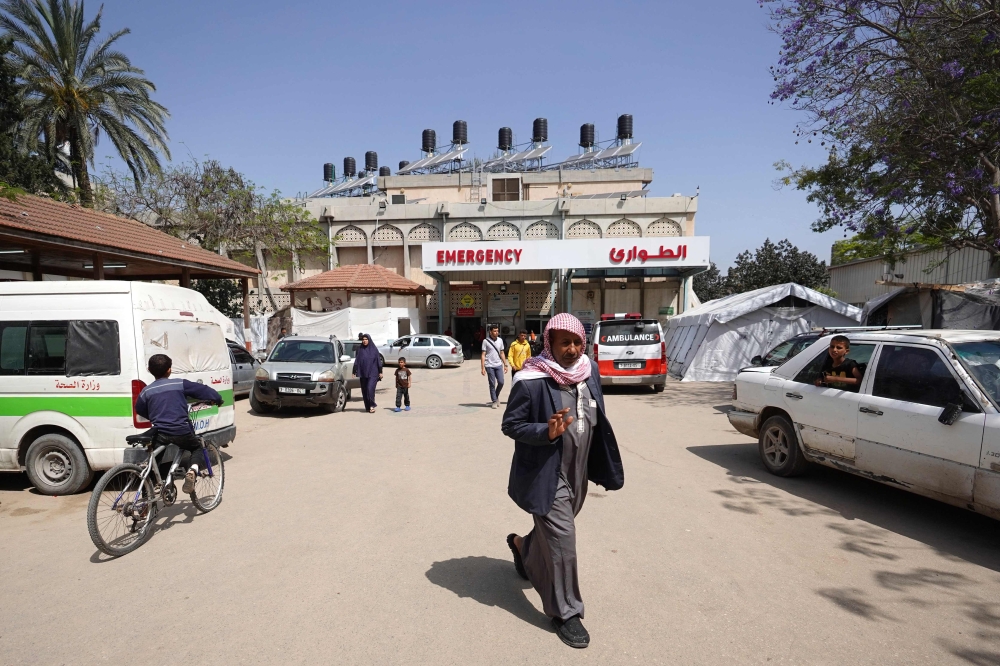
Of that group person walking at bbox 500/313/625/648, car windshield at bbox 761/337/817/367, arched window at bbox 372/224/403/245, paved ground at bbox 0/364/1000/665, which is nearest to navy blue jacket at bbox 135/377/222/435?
paved ground at bbox 0/364/1000/665

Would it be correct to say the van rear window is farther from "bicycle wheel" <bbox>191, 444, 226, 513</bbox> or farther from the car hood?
"bicycle wheel" <bbox>191, 444, 226, 513</bbox>

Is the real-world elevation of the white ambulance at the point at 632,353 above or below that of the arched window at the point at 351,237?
below

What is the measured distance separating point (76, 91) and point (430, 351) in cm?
1510

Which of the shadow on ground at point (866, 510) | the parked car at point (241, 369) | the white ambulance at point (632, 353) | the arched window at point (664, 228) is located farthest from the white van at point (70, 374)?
the arched window at point (664, 228)

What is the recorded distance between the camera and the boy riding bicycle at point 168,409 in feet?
16.0

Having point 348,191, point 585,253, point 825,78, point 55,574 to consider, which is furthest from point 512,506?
point 348,191

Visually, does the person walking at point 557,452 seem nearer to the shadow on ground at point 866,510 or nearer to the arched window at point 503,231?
the shadow on ground at point 866,510

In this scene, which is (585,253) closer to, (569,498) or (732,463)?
(732,463)

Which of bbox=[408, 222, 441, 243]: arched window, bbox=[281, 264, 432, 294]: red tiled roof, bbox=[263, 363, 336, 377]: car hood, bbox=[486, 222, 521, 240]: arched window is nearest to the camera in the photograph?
bbox=[263, 363, 336, 377]: car hood

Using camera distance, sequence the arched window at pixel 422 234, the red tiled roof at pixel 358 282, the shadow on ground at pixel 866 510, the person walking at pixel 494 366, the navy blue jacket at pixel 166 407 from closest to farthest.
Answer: the shadow on ground at pixel 866 510 < the navy blue jacket at pixel 166 407 < the person walking at pixel 494 366 < the red tiled roof at pixel 358 282 < the arched window at pixel 422 234

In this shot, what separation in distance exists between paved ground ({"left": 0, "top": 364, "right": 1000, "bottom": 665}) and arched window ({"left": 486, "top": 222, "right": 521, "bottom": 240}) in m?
28.5

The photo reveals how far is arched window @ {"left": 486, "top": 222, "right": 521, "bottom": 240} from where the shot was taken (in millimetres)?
34219

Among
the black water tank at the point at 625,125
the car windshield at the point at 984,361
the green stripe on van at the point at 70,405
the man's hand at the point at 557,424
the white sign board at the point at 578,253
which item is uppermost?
the black water tank at the point at 625,125

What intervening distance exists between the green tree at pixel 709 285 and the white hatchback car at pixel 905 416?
47.5 metres
